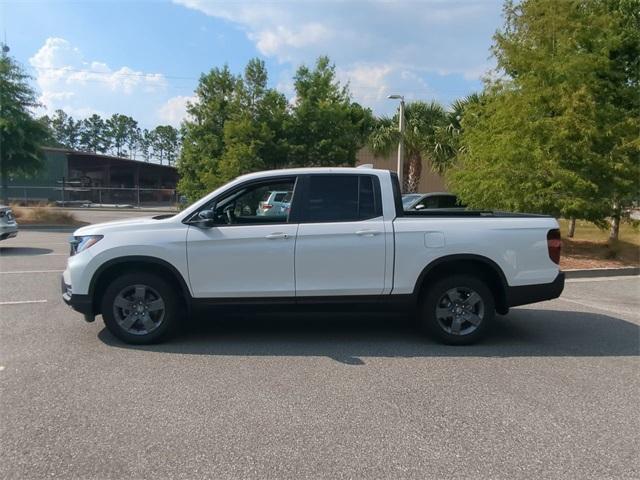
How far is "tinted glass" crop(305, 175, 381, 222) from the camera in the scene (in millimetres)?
5543

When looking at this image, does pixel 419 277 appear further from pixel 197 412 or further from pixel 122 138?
pixel 122 138

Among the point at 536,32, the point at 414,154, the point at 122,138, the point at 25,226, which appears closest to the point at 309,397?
the point at 536,32

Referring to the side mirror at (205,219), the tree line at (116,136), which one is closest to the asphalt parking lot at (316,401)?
the side mirror at (205,219)

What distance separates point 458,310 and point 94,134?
5406 inches

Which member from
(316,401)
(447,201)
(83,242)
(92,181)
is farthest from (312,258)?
(92,181)

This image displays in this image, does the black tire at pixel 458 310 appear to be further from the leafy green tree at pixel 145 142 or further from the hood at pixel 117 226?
the leafy green tree at pixel 145 142

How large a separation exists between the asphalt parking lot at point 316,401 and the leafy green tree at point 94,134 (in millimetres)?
133869

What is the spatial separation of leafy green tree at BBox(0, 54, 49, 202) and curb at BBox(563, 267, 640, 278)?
2122cm

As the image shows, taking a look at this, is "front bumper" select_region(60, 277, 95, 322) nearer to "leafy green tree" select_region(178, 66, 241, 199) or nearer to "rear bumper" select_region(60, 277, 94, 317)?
"rear bumper" select_region(60, 277, 94, 317)

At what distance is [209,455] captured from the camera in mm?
3322

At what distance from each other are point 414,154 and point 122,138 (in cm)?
11977

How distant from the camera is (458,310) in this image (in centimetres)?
563

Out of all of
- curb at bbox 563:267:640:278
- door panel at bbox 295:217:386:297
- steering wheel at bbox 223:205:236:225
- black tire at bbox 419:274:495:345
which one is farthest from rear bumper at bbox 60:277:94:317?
curb at bbox 563:267:640:278

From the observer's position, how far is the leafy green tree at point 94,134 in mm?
126688
